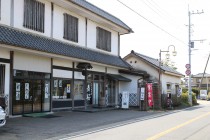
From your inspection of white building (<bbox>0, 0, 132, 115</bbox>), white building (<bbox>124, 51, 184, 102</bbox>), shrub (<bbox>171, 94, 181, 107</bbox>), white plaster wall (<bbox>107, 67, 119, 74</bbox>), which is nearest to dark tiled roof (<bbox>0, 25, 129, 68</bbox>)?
white building (<bbox>0, 0, 132, 115</bbox>)

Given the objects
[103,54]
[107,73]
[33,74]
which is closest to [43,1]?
[33,74]

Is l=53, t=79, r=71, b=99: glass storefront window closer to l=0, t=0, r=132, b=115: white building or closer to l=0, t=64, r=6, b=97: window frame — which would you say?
l=0, t=0, r=132, b=115: white building

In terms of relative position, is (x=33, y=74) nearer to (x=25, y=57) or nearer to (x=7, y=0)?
(x=25, y=57)

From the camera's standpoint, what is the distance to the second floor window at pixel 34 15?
57.3 ft

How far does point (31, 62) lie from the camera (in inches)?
695

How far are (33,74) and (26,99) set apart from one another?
1.47 m

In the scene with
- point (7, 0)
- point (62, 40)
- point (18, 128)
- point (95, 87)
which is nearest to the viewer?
point (18, 128)

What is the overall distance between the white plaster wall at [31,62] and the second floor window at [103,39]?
23.7 ft

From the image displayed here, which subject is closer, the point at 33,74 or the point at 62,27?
the point at 33,74

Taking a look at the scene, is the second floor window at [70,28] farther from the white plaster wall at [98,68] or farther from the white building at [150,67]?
the white building at [150,67]

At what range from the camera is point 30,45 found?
1602cm

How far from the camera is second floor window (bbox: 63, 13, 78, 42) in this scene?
21188mm

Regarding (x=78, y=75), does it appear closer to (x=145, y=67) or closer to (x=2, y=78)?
(x=2, y=78)

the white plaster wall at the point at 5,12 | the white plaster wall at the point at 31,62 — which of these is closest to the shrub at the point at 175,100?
the white plaster wall at the point at 31,62
